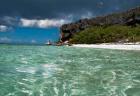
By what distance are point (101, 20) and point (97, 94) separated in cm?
18366

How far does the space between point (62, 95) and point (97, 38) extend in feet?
505

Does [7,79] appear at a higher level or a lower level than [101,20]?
lower

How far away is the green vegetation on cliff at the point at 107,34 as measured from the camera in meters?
158

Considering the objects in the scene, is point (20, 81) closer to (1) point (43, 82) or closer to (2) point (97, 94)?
(1) point (43, 82)

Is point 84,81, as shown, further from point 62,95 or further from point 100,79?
point 62,95

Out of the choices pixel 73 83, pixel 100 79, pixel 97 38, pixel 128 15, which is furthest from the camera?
pixel 128 15

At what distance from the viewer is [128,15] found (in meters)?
182

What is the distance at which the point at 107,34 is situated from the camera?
166625mm

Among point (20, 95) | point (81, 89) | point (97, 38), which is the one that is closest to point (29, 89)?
point (20, 95)

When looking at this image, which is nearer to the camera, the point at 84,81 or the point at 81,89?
the point at 81,89

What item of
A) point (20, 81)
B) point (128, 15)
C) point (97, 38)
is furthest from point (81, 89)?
point (128, 15)

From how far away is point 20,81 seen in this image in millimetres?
20578

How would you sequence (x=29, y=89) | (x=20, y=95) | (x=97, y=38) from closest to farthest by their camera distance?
(x=20, y=95), (x=29, y=89), (x=97, y=38)

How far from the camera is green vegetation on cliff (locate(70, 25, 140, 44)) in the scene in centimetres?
15775
